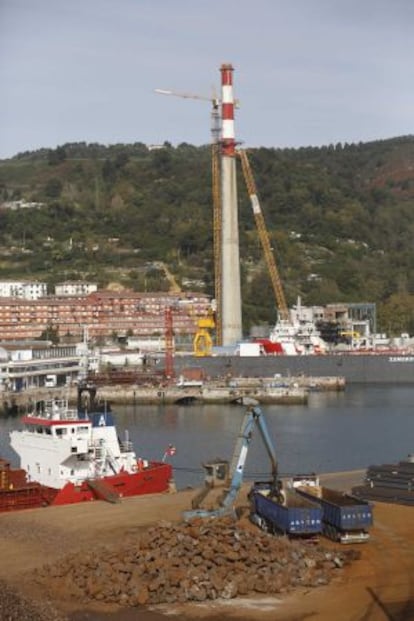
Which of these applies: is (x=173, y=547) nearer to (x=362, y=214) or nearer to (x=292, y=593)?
(x=292, y=593)

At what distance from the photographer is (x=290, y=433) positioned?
20.5 metres

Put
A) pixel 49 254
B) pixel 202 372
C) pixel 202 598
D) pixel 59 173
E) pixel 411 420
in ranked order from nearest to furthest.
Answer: pixel 202 598 < pixel 411 420 < pixel 202 372 < pixel 49 254 < pixel 59 173

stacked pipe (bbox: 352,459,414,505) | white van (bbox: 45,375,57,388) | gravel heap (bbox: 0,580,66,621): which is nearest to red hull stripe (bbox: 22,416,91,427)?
stacked pipe (bbox: 352,459,414,505)

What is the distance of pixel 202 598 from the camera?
8367 millimetres

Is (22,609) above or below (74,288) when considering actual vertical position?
below

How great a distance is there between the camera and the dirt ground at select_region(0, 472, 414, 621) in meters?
8.11

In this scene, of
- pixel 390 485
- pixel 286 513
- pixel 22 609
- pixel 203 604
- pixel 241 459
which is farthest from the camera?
pixel 390 485

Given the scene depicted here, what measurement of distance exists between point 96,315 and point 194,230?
1130 cm

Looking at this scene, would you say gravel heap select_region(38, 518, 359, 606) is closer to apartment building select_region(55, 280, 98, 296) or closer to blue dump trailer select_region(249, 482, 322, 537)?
blue dump trailer select_region(249, 482, 322, 537)

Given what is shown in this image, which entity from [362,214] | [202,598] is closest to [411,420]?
[202,598]

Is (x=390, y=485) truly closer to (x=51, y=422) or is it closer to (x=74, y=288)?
(x=51, y=422)

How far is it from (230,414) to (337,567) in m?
16.0

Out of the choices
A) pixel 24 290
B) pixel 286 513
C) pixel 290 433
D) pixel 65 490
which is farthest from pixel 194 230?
pixel 286 513

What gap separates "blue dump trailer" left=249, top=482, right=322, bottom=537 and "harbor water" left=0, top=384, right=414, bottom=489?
356cm
